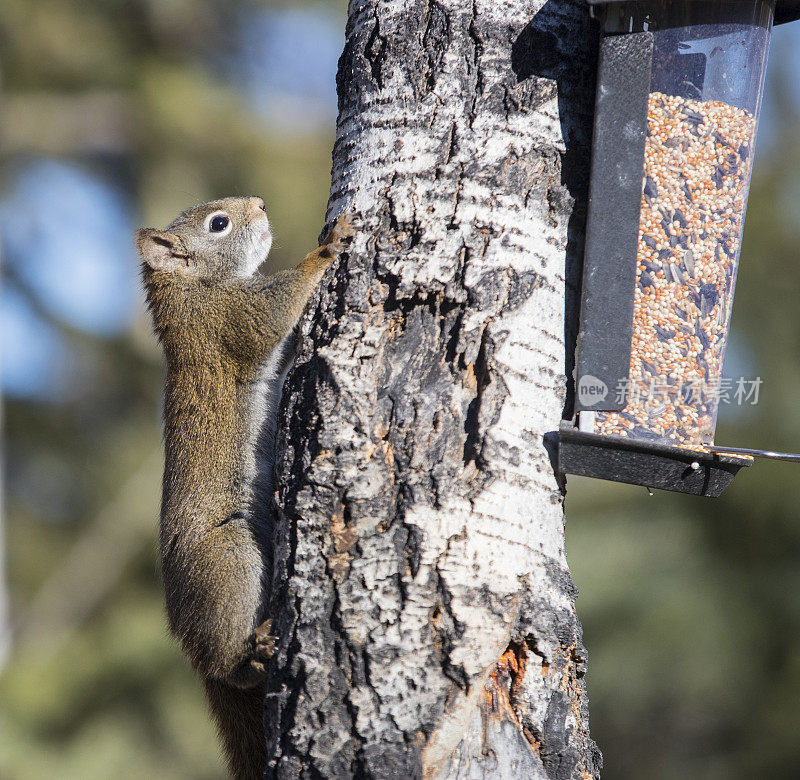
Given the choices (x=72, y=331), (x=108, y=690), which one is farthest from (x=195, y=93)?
(x=108, y=690)

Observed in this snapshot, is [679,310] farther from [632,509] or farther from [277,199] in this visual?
[277,199]

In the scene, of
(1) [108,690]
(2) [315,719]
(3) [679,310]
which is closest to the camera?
(2) [315,719]

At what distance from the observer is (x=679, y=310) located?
7.63 ft

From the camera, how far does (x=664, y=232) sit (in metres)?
2.29

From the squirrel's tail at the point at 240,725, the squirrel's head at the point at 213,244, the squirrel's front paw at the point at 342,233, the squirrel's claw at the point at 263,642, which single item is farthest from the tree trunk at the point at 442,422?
the squirrel's head at the point at 213,244

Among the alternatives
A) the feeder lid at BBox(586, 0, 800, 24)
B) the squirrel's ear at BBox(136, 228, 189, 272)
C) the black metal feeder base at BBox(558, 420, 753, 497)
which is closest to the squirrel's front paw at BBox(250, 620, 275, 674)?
the black metal feeder base at BBox(558, 420, 753, 497)

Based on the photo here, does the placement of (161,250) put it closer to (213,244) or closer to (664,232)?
(213,244)

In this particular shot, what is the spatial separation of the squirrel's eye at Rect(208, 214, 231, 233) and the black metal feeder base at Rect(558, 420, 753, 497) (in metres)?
1.81

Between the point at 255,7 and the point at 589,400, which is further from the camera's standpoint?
the point at 255,7

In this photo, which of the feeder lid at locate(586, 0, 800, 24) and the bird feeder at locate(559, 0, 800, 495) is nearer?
the bird feeder at locate(559, 0, 800, 495)

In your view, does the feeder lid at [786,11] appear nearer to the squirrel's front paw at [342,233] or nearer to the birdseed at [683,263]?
the birdseed at [683,263]

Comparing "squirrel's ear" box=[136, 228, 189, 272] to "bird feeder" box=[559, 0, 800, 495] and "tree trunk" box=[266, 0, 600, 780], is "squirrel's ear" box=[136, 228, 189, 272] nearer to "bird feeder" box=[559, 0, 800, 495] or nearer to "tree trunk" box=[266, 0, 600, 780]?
"tree trunk" box=[266, 0, 600, 780]

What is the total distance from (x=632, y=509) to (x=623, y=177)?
581 cm

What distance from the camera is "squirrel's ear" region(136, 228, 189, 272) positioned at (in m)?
3.42
